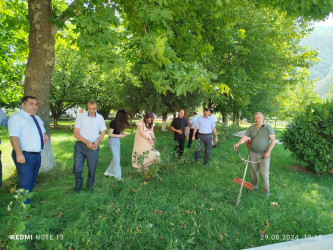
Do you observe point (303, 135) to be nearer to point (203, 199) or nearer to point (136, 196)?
point (203, 199)

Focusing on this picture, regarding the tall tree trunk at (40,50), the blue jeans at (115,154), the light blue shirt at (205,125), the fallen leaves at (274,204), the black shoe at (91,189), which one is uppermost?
the tall tree trunk at (40,50)

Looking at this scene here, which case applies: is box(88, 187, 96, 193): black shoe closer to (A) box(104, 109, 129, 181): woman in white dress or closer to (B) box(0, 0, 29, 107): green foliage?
(A) box(104, 109, 129, 181): woman in white dress

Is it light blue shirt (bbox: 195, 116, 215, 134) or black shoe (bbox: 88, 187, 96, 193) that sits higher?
light blue shirt (bbox: 195, 116, 215, 134)

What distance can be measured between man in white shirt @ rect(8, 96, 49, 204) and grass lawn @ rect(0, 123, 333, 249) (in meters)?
0.64

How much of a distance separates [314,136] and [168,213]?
6043 millimetres

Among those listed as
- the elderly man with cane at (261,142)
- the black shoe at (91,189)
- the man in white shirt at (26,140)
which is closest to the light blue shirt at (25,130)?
the man in white shirt at (26,140)

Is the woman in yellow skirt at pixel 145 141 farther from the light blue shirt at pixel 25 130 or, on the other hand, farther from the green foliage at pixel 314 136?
the green foliage at pixel 314 136

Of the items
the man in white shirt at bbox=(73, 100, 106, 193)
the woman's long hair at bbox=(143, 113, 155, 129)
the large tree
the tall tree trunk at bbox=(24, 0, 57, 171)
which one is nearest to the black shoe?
the man in white shirt at bbox=(73, 100, 106, 193)

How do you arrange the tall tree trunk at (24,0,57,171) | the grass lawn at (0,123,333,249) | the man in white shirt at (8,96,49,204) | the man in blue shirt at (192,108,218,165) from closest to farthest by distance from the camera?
the grass lawn at (0,123,333,249) → the man in white shirt at (8,96,49,204) → the tall tree trunk at (24,0,57,171) → the man in blue shirt at (192,108,218,165)

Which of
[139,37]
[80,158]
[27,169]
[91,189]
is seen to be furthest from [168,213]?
[139,37]

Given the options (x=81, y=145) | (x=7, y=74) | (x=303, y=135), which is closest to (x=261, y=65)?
(x=303, y=135)

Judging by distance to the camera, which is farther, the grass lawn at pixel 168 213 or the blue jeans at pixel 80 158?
the blue jeans at pixel 80 158

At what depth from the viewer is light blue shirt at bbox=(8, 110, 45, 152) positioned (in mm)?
3773

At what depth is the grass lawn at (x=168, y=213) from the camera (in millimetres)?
3150
